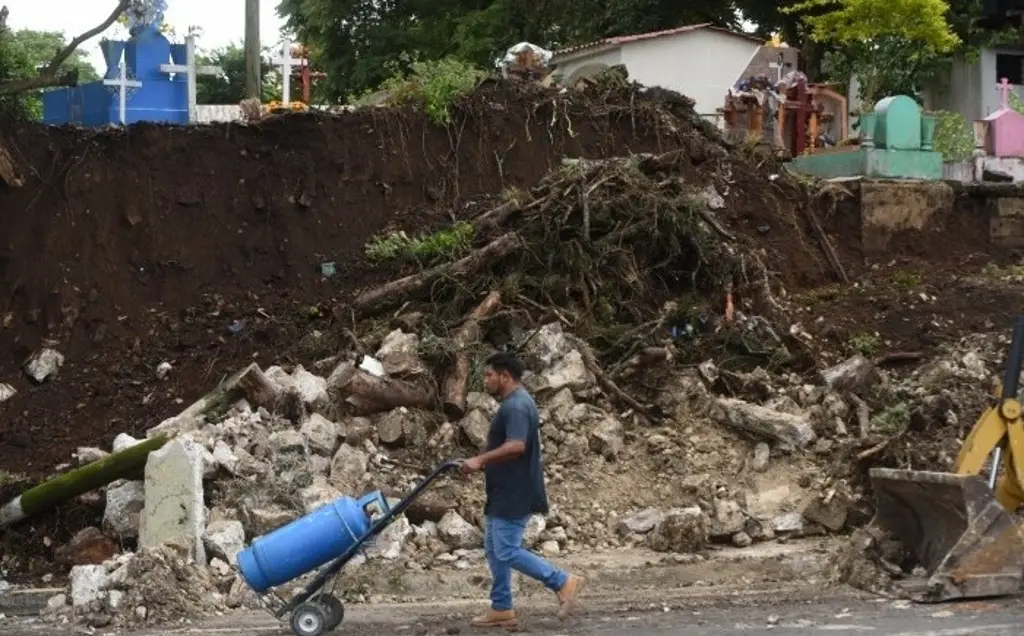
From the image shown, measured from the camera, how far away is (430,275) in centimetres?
1402

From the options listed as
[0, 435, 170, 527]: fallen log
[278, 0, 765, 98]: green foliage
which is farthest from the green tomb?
[278, 0, 765, 98]: green foliage

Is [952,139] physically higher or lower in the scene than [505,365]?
higher

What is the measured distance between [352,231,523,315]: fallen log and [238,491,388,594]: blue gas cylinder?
19.0 feet

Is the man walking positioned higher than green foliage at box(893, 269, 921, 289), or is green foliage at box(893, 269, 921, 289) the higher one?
green foliage at box(893, 269, 921, 289)

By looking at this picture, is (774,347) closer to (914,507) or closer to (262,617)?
(914,507)

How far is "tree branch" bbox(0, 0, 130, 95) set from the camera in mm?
14742

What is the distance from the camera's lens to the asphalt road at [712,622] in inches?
326

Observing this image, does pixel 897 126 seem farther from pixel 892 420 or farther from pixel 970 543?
pixel 970 543

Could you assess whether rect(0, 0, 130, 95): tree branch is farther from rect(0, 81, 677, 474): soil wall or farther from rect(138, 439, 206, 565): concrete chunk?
rect(138, 439, 206, 565): concrete chunk

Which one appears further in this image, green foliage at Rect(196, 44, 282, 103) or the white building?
green foliage at Rect(196, 44, 282, 103)

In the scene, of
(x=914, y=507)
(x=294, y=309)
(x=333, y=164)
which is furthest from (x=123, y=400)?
(x=914, y=507)

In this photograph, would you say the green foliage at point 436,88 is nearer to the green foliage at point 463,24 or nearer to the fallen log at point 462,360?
the fallen log at point 462,360

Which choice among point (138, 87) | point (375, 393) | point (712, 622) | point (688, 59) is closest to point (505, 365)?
point (712, 622)

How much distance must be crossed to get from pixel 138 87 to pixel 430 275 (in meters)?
5.22
